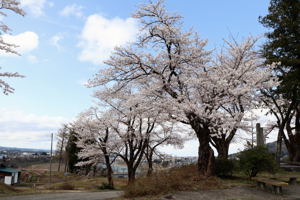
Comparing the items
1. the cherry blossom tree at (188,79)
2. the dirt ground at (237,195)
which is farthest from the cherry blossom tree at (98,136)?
the dirt ground at (237,195)

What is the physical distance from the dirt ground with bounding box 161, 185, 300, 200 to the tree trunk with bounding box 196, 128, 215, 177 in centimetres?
218

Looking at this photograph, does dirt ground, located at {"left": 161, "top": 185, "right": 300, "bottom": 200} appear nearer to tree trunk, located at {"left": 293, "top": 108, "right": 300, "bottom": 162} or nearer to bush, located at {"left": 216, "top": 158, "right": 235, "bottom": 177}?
bush, located at {"left": 216, "top": 158, "right": 235, "bottom": 177}

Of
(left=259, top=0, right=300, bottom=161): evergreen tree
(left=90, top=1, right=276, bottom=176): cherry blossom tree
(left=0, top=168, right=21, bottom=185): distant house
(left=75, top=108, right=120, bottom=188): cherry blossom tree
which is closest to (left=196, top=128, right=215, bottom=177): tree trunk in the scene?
(left=90, top=1, right=276, bottom=176): cherry blossom tree

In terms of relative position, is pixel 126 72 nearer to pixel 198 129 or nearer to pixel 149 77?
pixel 149 77

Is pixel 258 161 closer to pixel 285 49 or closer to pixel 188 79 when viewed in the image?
pixel 188 79

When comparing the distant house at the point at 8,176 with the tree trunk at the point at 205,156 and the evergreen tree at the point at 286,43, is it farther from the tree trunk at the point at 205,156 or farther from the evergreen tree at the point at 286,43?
the evergreen tree at the point at 286,43

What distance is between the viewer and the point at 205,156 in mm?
11945

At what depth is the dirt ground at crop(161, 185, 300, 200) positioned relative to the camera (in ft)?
27.1

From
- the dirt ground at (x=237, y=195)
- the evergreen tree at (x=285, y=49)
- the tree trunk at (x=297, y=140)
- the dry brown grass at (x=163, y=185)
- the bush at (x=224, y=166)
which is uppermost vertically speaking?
the evergreen tree at (x=285, y=49)

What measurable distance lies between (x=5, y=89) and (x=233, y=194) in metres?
8.64

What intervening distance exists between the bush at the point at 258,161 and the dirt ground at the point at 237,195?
4.96ft

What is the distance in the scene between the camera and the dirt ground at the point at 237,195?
825 cm

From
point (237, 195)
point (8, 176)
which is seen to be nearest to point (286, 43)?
point (237, 195)

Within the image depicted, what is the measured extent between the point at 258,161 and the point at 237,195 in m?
3.14
